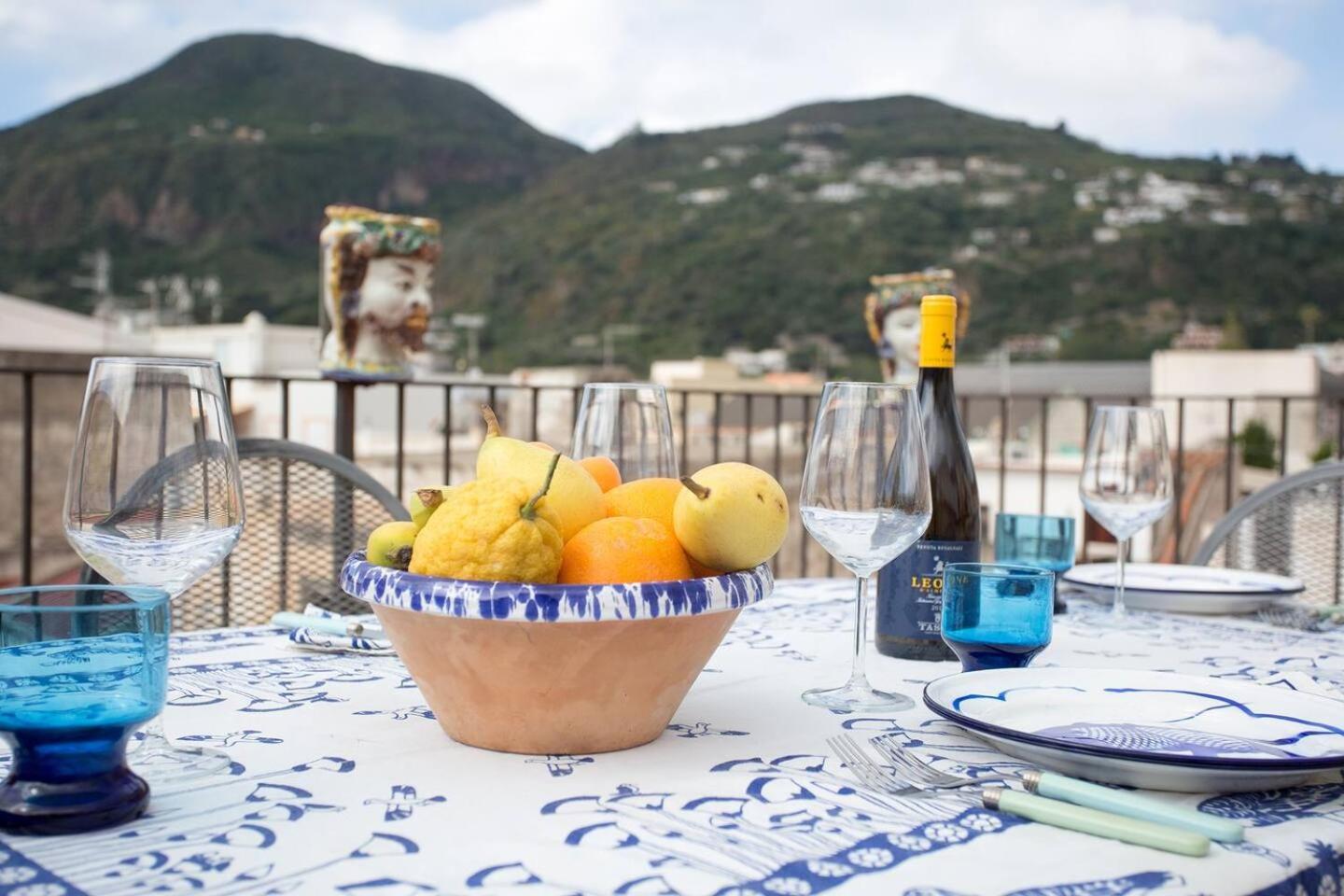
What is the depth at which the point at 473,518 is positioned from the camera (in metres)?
0.69

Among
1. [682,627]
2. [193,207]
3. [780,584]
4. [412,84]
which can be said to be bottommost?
[780,584]

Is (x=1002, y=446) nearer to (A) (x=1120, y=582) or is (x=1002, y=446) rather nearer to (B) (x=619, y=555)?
(A) (x=1120, y=582)

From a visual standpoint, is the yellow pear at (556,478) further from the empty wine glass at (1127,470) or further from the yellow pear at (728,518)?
the empty wine glass at (1127,470)

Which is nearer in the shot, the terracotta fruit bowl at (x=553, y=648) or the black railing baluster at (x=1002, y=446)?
the terracotta fruit bowl at (x=553, y=648)

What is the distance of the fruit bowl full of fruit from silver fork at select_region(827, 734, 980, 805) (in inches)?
4.2

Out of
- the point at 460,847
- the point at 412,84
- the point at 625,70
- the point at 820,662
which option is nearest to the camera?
the point at 460,847

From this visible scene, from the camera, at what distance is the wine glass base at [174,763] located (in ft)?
2.15

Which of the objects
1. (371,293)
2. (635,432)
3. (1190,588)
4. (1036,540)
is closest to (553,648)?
(635,432)

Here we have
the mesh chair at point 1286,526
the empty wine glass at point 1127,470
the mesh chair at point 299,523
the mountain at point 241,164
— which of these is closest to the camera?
the empty wine glass at point 1127,470

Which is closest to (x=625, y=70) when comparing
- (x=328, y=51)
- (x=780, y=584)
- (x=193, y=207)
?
(x=328, y=51)

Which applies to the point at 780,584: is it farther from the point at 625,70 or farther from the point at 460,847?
the point at 625,70

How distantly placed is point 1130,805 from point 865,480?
1.04ft

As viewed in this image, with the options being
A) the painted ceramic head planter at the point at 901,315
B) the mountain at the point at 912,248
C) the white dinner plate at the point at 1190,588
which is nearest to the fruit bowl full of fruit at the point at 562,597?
the white dinner plate at the point at 1190,588

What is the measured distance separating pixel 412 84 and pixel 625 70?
13.8 m
